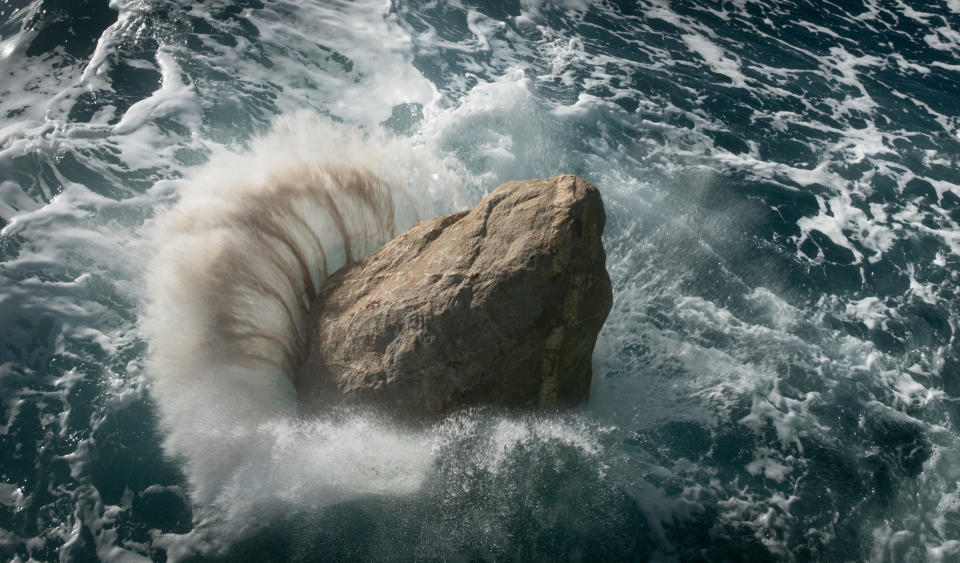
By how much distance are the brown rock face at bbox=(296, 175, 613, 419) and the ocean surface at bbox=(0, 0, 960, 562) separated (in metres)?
0.24

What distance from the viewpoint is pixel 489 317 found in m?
3.69

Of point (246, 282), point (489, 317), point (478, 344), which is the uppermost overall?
point (489, 317)

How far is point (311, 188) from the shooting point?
4867 mm

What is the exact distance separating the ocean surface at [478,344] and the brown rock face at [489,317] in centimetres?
24

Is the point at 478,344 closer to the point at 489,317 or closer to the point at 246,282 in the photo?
the point at 489,317

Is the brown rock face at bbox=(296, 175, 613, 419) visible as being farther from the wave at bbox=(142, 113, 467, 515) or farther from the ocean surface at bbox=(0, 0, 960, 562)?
the wave at bbox=(142, 113, 467, 515)

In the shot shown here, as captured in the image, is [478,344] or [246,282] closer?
[478,344]

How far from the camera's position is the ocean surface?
12.3 feet

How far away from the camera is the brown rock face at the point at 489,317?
3.68 metres

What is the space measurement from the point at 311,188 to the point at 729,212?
4.74m

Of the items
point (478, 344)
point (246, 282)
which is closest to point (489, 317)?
point (478, 344)

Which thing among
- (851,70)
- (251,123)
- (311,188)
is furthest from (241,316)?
(851,70)

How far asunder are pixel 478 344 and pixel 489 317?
19 centimetres

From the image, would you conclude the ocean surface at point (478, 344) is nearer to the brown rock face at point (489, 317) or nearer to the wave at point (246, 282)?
the wave at point (246, 282)
